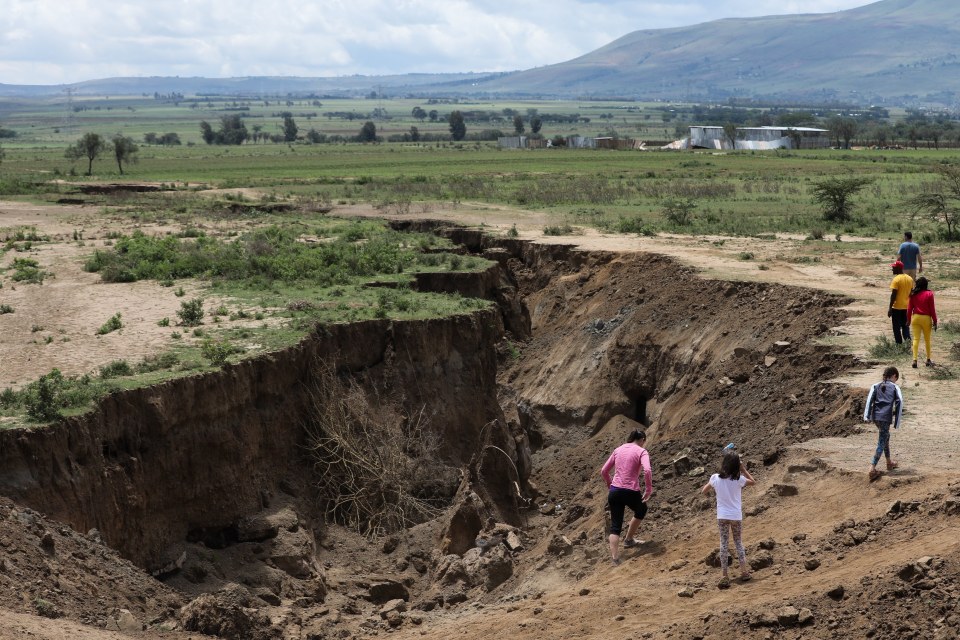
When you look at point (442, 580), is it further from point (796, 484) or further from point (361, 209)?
point (361, 209)

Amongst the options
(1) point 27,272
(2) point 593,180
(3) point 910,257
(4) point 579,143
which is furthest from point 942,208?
(4) point 579,143

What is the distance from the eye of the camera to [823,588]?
11703mm

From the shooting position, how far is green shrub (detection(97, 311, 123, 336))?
22.6 m

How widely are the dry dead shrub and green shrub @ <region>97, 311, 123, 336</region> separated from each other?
4075mm

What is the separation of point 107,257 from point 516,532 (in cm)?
1592

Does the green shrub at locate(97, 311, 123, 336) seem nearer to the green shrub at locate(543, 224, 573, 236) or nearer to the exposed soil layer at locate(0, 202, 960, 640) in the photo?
the exposed soil layer at locate(0, 202, 960, 640)

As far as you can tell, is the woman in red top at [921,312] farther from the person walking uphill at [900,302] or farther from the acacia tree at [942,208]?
the acacia tree at [942,208]

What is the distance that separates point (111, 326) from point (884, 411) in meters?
14.3

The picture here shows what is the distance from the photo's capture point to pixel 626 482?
1445 cm

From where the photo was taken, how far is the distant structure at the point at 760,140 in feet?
367

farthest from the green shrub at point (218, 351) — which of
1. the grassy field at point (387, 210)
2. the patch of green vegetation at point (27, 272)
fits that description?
the patch of green vegetation at point (27, 272)

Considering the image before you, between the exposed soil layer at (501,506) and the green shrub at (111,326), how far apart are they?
390 centimetres

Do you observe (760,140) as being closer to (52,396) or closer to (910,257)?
(910,257)

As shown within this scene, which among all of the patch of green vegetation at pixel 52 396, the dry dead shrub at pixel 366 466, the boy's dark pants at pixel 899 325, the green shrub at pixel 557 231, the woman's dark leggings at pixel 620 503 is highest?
the patch of green vegetation at pixel 52 396
